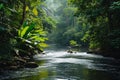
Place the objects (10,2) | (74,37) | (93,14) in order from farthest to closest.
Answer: (74,37) → (93,14) → (10,2)

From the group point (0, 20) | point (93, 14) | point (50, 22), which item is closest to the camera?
point (0, 20)

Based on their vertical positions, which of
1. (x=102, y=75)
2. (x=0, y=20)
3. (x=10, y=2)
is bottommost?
(x=102, y=75)

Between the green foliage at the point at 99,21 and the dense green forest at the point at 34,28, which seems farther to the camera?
the green foliage at the point at 99,21

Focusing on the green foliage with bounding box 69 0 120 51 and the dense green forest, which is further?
the green foliage with bounding box 69 0 120 51

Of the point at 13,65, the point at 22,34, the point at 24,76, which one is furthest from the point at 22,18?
the point at 24,76

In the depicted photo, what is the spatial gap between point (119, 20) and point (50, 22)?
19381 millimetres

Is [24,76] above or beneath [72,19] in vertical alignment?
beneath

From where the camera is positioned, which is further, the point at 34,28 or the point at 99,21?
the point at 99,21

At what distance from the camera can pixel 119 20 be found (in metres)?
24.0

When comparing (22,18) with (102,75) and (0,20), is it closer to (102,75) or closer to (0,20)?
(0,20)

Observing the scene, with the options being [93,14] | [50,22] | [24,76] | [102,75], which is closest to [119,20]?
[93,14]

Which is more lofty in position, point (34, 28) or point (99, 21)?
point (99, 21)

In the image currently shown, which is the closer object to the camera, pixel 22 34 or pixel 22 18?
pixel 22 34

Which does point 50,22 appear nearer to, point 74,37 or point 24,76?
point 74,37
